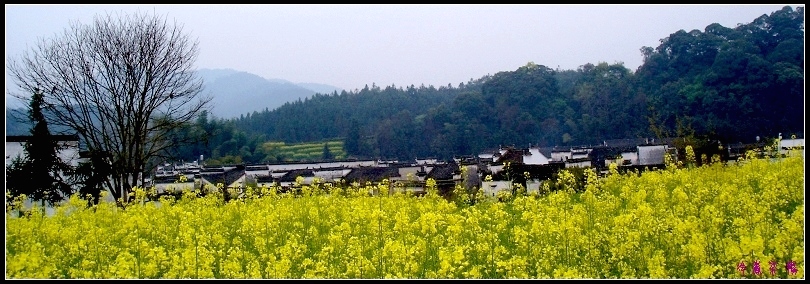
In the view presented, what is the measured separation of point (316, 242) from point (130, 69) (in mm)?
4546

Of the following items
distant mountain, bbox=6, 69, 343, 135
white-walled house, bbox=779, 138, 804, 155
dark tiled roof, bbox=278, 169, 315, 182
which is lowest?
dark tiled roof, bbox=278, 169, 315, 182

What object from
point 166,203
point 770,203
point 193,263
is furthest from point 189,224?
point 770,203

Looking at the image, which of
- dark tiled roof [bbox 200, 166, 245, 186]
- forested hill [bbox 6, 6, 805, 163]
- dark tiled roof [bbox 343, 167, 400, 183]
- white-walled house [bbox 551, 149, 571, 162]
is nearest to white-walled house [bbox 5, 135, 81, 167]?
forested hill [bbox 6, 6, 805, 163]

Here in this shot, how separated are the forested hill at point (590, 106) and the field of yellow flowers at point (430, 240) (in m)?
5.06

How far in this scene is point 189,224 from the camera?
6188 mm

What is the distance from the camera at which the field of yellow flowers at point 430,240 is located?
4203mm

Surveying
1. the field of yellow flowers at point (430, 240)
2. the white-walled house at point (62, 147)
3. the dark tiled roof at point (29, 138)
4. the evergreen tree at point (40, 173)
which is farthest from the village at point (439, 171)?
the field of yellow flowers at point (430, 240)

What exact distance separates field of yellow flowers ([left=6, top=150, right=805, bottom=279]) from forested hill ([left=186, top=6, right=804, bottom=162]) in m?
5.06

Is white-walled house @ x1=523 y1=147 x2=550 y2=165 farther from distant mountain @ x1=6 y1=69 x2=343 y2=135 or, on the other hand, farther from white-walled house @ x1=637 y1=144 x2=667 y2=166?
distant mountain @ x1=6 y1=69 x2=343 y2=135

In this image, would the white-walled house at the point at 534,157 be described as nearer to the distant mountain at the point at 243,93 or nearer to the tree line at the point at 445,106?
the tree line at the point at 445,106

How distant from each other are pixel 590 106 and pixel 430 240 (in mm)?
22604

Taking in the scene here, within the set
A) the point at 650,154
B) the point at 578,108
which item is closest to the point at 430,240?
the point at 650,154

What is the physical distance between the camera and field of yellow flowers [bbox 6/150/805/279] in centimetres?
420
